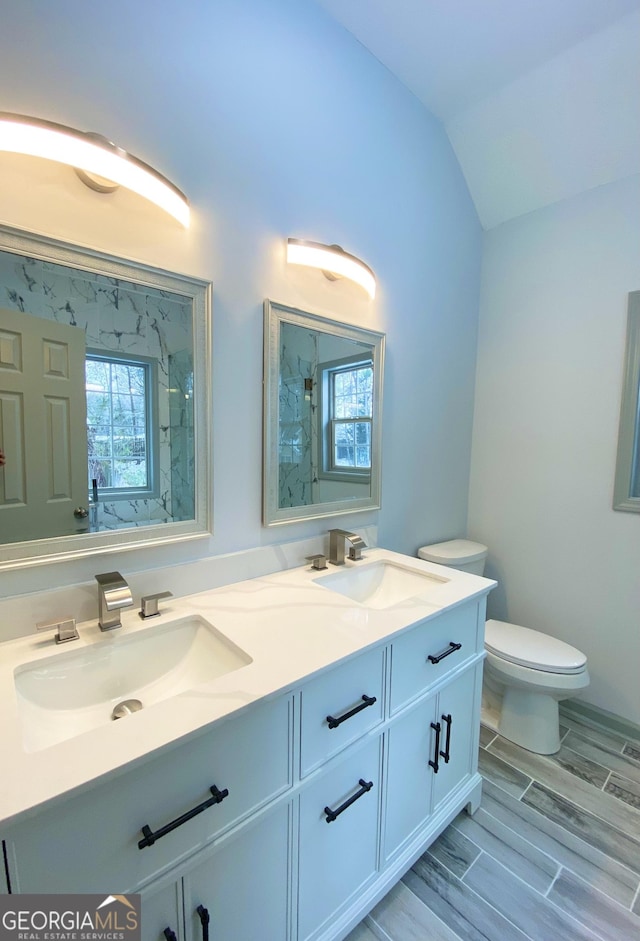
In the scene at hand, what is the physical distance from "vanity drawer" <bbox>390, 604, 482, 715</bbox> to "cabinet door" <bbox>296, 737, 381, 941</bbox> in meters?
0.15

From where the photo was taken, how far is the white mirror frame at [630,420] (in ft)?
5.74

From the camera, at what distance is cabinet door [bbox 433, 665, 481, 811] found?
121 cm

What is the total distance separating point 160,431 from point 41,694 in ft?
2.10

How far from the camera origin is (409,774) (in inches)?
43.9

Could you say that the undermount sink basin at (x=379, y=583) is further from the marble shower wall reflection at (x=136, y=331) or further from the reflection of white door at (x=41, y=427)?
the reflection of white door at (x=41, y=427)

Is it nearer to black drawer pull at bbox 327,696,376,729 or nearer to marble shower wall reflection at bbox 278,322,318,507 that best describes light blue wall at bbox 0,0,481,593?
marble shower wall reflection at bbox 278,322,318,507

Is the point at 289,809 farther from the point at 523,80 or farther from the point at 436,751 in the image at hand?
the point at 523,80

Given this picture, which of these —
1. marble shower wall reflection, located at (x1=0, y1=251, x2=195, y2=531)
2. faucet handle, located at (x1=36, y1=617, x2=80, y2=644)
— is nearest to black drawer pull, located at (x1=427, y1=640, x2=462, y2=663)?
marble shower wall reflection, located at (x1=0, y1=251, x2=195, y2=531)

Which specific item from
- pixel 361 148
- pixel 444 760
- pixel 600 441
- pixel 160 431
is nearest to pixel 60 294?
pixel 160 431

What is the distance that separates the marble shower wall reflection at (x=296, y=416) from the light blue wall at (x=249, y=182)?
98mm

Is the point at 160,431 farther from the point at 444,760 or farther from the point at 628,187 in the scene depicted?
the point at 628,187

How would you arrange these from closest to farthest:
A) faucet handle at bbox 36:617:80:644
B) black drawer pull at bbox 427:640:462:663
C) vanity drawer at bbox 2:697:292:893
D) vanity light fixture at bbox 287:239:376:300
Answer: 1. vanity drawer at bbox 2:697:292:893
2. faucet handle at bbox 36:617:80:644
3. black drawer pull at bbox 427:640:462:663
4. vanity light fixture at bbox 287:239:376:300

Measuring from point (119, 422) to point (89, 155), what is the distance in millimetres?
583

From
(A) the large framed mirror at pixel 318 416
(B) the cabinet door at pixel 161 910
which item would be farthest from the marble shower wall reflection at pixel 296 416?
(B) the cabinet door at pixel 161 910
